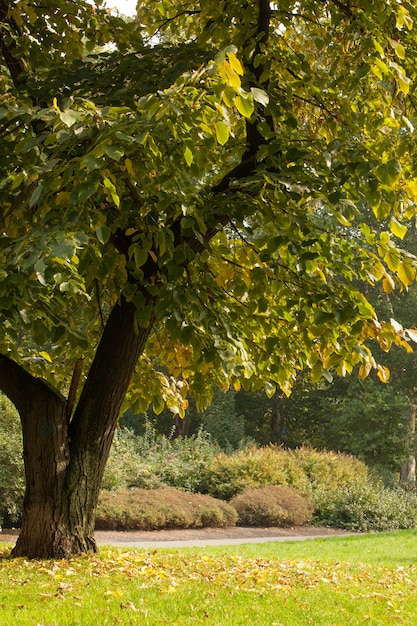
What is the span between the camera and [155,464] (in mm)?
16750

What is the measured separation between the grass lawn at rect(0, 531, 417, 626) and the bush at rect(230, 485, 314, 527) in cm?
785

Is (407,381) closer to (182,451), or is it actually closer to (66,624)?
(182,451)

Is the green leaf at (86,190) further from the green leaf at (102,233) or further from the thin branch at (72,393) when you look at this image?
the thin branch at (72,393)

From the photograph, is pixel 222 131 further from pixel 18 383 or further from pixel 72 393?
pixel 72 393

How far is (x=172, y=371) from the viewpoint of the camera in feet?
22.1

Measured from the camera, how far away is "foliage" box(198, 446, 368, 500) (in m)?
16.7

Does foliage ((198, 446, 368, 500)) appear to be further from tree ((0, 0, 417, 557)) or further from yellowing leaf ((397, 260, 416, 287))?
yellowing leaf ((397, 260, 416, 287))

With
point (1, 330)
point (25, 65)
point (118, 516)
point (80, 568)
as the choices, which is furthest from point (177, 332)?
point (118, 516)

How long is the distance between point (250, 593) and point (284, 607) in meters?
0.35

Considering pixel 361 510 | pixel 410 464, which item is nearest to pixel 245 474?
pixel 361 510

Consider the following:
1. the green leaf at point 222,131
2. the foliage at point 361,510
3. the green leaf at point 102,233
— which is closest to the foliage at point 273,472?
the foliage at point 361,510

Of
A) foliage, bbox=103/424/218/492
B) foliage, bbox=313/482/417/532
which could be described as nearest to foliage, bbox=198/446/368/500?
foliage, bbox=103/424/218/492

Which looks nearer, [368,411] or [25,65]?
[25,65]

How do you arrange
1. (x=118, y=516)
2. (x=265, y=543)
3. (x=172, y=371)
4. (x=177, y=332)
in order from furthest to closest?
(x=118, y=516) < (x=265, y=543) < (x=172, y=371) < (x=177, y=332)
